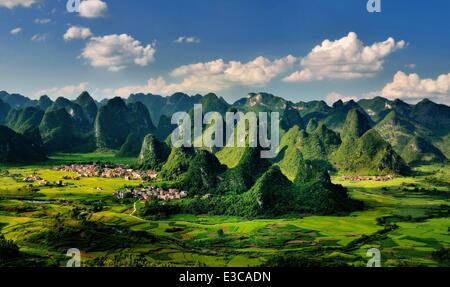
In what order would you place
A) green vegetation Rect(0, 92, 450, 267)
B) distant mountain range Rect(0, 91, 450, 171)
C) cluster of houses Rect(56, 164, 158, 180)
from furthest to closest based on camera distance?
distant mountain range Rect(0, 91, 450, 171)
cluster of houses Rect(56, 164, 158, 180)
green vegetation Rect(0, 92, 450, 267)

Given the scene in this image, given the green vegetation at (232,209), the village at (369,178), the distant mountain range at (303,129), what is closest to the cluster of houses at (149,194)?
the green vegetation at (232,209)

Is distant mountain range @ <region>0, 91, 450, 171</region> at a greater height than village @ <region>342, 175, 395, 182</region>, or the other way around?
distant mountain range @ <region>0, 91, 450, 171</region>

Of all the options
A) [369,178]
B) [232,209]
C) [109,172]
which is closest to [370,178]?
[369,178]

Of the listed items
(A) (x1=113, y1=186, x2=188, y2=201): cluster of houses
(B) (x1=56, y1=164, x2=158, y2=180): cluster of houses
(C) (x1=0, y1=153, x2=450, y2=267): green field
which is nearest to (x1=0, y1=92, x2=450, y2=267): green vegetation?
(C) (x1=0, y1=153, x2=450, y2=267): green field

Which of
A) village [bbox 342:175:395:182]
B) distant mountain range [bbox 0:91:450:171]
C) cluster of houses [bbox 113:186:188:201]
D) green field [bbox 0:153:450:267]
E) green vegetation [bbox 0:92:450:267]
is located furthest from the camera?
distant mountain range [bbox 0:91:450:171]

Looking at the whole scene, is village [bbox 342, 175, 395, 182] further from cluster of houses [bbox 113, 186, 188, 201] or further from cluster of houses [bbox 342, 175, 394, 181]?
cluster of houses [bbox 113, 186, 188, 201]

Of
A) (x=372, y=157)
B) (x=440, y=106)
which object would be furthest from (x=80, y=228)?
(x=440, y=106)

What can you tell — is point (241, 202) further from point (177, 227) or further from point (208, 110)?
point (208, 110)
